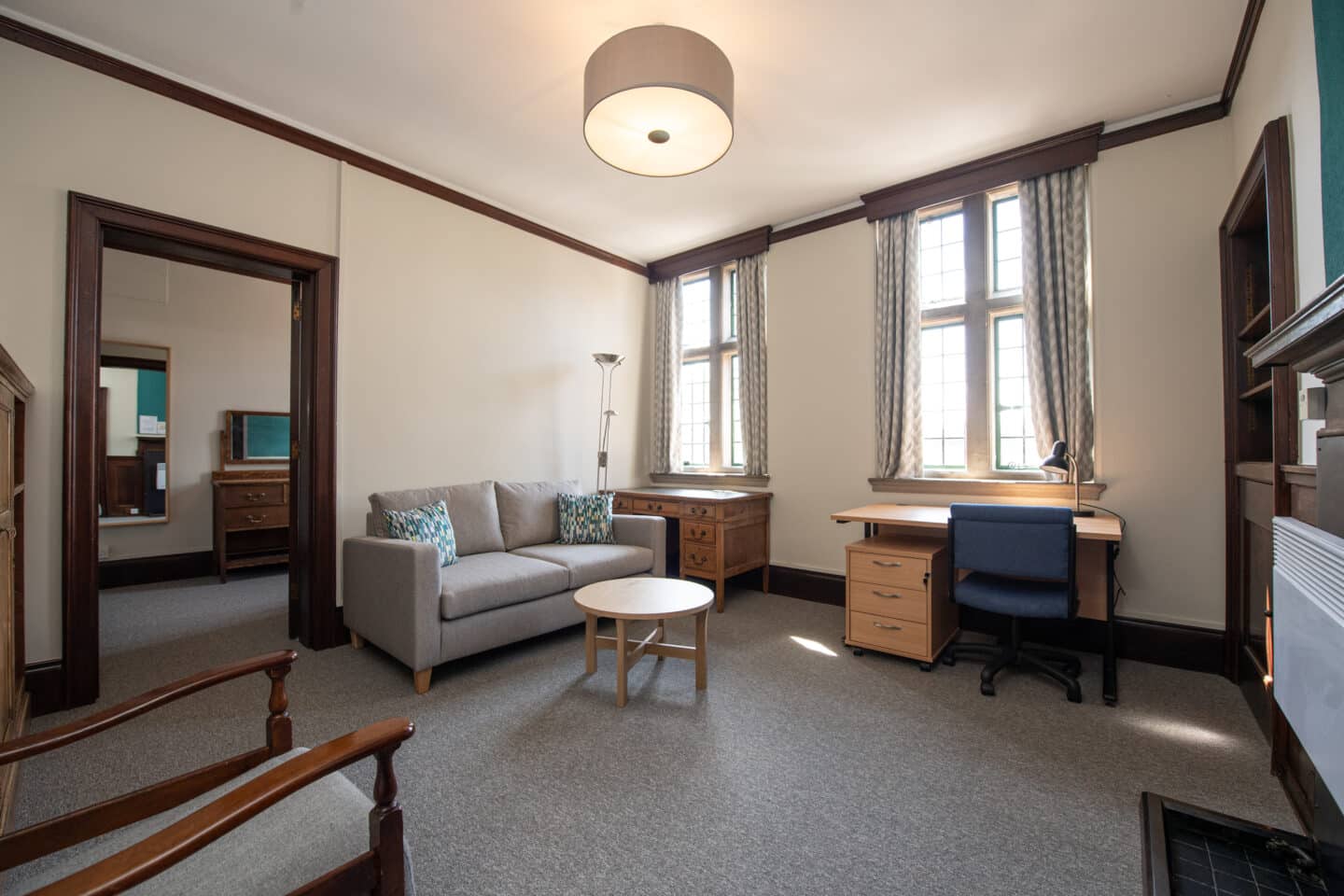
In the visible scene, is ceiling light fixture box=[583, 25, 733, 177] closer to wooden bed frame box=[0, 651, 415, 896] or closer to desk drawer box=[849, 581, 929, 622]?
wooden bed frame box=[0, 651, 415, 896]

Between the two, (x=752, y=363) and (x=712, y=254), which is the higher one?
(x=712, y=254)

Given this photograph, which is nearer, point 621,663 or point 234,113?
point 621,663

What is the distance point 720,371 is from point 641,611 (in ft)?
9.38

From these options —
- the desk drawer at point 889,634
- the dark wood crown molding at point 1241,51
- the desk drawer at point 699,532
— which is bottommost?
the desk drawer at point 889,634

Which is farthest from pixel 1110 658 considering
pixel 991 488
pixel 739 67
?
pixel 739 67

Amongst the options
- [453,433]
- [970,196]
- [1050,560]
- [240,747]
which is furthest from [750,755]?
[970,196]

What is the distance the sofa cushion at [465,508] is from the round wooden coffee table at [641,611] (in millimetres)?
1080

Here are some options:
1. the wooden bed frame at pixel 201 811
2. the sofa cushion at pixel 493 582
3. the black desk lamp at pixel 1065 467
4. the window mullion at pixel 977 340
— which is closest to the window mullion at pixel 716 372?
the window mullion at pixel 977 340

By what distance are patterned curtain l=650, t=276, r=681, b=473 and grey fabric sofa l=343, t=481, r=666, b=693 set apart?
123 cm

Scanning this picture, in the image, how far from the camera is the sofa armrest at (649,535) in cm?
374

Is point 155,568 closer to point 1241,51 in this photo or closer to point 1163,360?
point 1163,360

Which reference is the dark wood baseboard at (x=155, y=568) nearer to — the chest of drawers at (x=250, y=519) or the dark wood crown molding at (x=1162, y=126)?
the chest of drawers at (x=250, y=519)

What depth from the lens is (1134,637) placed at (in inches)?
116

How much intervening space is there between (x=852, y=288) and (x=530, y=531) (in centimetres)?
284
